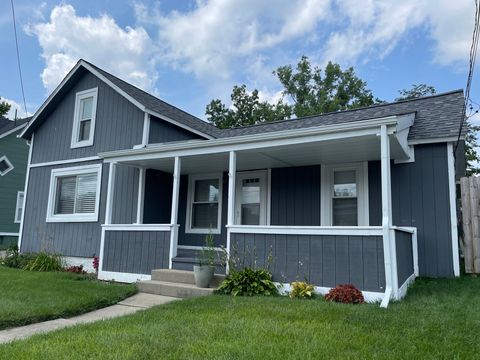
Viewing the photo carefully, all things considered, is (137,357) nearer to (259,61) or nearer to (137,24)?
(137,24)

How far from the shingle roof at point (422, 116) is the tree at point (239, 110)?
1749 cm

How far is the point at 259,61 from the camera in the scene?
797 inches

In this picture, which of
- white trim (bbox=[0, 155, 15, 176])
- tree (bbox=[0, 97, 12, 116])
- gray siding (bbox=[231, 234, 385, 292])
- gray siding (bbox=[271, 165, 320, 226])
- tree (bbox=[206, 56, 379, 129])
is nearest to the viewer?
gray siding (bbox=[231, 234, 385, 292])

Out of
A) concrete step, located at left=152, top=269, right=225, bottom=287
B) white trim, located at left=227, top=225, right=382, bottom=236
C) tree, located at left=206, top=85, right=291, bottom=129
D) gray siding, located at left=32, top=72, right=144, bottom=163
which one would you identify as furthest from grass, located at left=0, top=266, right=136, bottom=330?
tree, located at left=206, top=85, right=291, bottom=129

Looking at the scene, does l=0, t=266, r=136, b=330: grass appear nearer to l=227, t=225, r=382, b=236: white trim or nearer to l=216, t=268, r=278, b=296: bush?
l=216, t=268, r=278, b=296: bush

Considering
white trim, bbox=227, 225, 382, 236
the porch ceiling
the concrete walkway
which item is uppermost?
the porch ceiling

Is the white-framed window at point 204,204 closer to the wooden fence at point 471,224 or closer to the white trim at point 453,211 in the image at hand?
the white trim at point 453,211

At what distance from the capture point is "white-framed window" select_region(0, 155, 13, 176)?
17039mm

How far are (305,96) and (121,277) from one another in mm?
23013

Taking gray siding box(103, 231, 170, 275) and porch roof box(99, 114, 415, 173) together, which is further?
gray siding box(103, 231, 170, 275)

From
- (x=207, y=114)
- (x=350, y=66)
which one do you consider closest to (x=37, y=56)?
(x=207, y=114)

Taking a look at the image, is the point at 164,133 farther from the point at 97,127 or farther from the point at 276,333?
the point at 276,333

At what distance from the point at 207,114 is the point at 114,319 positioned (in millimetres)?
26852

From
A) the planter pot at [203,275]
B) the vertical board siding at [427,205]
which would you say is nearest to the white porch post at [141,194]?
the planter pot at [203,275]
